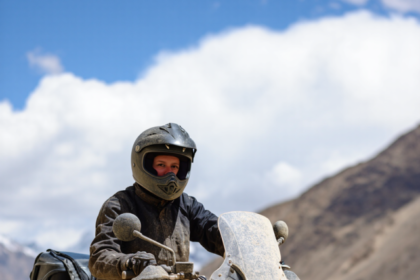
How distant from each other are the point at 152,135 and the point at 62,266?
172 centimetres

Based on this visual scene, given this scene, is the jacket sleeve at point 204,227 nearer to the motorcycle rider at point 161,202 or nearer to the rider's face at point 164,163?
the motorcycle rider at point 161,202

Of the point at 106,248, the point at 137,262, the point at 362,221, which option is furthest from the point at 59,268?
the point at 362,221

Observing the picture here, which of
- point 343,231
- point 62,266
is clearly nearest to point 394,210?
point 343,231

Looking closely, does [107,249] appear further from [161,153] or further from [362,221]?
[362,221]

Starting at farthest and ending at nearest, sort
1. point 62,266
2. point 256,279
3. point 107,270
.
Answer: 1. point 62,266
2. point 107,270
3. point 256,279

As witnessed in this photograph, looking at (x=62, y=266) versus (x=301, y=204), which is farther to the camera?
(x=301, y=204)

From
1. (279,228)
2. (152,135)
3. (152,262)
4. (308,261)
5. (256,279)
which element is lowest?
(256,279)

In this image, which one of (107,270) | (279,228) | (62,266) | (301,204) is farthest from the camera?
(301,204)

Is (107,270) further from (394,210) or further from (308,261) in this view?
(394,210)

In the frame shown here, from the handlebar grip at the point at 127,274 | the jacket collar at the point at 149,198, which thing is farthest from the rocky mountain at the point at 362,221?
the handlebar grip at the point at 127,274

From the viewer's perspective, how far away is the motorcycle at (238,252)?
427cm

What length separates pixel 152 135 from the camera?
17.7 feet

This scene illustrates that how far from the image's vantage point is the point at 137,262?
441cm

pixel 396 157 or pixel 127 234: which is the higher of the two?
pixel 396 157
